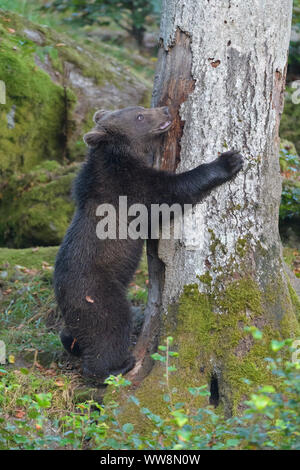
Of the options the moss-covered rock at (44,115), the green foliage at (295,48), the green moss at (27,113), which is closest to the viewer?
the moss-covered rock at (44,115)

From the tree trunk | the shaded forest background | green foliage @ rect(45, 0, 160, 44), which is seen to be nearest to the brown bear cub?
the tree trunk

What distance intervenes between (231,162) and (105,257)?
1499 millimetres

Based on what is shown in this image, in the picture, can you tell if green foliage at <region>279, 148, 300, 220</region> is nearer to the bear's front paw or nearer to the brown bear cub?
the bear's front paw

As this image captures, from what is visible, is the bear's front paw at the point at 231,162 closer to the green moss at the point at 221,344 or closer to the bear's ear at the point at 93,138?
the green moss at the point at 221,344

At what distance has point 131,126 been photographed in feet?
19.8

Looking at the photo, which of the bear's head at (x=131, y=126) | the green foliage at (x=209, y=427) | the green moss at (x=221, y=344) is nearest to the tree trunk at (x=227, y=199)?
the green moss at (x=221, y=344)

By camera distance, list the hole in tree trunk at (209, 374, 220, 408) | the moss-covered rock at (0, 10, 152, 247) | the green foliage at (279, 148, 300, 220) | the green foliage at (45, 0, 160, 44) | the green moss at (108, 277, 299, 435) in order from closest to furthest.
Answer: the green moss at (108, 277, 299, 435) → the hole in tree trunk at (209, 374, 220, 408) → the green foliage at (279, 148, 300, 220) → the moss-covered rock at (0, 10, 152, 247) → the green foliage at (45, 0, 160, 44)

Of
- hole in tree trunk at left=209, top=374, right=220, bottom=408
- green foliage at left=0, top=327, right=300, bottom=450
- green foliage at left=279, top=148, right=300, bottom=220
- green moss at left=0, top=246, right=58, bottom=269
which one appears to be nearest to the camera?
green foliage at left=0, top=327, right=300, bottom=450

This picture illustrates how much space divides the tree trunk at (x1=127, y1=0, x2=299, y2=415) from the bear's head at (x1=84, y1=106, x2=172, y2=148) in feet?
0.63

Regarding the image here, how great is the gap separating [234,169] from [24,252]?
173 inches

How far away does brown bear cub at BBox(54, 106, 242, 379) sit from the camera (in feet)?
17.7

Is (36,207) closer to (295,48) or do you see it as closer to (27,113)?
(27,113)

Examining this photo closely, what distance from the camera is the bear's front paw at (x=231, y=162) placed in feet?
16.5

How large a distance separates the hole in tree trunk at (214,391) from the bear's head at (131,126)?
2.33 metres
